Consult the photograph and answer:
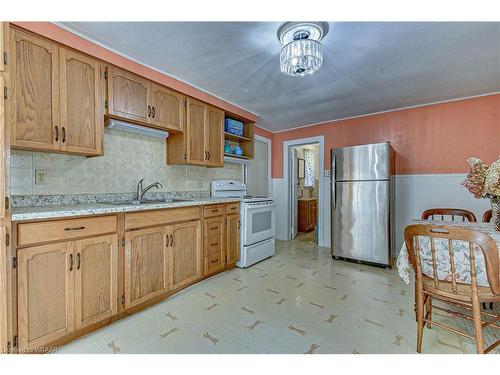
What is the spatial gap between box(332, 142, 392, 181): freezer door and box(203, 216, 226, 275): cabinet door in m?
1.83

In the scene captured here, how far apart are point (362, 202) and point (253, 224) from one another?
1517mm

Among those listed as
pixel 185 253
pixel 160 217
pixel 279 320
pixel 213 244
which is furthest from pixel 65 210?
pixel 279 320

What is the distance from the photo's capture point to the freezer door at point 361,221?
120 inches

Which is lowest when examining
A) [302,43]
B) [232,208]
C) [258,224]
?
[258,224]

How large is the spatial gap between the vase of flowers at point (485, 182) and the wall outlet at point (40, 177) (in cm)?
313

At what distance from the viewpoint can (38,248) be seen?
1.42 m

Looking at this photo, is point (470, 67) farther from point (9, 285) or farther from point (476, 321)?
point (9, 285)

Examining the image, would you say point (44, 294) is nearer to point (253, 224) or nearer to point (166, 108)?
point (166, 108)

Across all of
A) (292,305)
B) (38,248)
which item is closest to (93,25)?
(38,248)

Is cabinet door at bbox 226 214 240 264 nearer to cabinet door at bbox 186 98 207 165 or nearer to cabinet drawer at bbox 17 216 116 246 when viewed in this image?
cabinet door at bbox 186 98 207 165

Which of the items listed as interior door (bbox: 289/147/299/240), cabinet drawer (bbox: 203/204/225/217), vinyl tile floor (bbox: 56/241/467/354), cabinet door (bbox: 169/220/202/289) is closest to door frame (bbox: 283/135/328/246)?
interior door (bbox: 289/147/299/240)

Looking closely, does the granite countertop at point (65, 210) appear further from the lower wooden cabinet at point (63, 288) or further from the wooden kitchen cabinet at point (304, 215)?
the wooden kitchen cabinet at point (304, 215)

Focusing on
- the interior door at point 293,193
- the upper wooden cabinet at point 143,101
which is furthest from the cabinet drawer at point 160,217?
the interior door at point 293,193

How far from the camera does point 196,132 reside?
2812 millimetres
